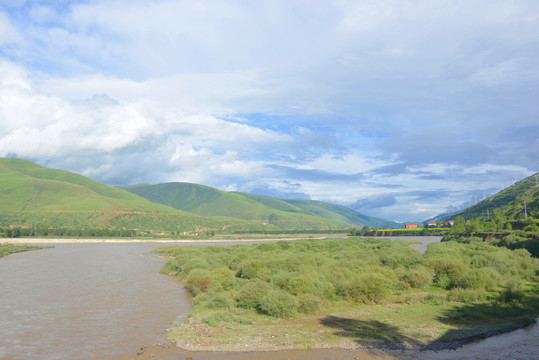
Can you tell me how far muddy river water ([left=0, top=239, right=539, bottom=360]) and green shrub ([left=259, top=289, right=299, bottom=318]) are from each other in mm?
6400

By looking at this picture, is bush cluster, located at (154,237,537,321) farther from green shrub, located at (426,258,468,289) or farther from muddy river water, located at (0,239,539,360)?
muddy river water, located at (0,239,539,360)

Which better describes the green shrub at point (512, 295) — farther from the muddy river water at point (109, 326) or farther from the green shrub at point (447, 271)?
the green shrub at point (447, 271)

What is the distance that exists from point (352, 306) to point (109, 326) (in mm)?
17108

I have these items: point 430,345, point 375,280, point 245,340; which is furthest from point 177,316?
point 430,345

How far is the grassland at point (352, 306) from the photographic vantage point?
21094mm

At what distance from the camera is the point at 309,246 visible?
259ft

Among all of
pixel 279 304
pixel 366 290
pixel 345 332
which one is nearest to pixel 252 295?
pixel 279 304

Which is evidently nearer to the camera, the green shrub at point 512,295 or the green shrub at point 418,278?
the green shrub at point 512,295

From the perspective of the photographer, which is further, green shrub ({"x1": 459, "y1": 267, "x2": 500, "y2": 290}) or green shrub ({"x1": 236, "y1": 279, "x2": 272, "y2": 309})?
green shrub ({"x1": 459, "y1": 267, "x2": 500, "y2": 290})

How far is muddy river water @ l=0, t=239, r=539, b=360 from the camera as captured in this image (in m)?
19.0

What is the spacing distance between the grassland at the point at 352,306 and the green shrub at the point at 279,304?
0.22 ft

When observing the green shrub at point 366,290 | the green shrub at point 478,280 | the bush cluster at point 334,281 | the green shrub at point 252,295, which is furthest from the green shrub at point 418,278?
the green shrub at point 252,295

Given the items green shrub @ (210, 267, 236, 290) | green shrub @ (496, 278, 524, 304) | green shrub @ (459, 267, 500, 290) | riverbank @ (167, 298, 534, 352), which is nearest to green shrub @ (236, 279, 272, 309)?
riverbank @ (167, 298, 534, 352)

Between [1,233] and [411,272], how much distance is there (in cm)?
17847
